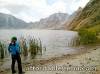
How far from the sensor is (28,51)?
30312mm

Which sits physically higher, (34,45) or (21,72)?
(34,45)

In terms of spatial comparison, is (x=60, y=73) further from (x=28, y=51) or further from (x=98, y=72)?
(x=28, y=51)

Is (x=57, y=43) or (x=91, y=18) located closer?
(x=57, y=43)

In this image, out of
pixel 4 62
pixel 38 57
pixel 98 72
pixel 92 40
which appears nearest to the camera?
pixel 98 72

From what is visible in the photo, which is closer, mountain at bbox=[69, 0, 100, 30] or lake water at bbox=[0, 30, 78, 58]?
lake water at bbox=[0, 30, 78, 58]

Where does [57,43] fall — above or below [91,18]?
below

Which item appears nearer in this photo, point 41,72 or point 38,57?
point 41,72

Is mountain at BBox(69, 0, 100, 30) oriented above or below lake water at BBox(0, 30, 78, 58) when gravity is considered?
above

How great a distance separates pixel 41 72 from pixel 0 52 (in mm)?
10753

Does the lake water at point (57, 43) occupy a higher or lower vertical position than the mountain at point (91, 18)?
lower

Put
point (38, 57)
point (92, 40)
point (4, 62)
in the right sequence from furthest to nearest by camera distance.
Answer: point (92, 40) → point (38, 57) → point (4, 62)

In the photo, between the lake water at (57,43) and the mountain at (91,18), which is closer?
the lake water at (57,43)

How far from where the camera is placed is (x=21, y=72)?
57.9ft

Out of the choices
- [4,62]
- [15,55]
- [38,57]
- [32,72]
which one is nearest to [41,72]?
[32,72]
